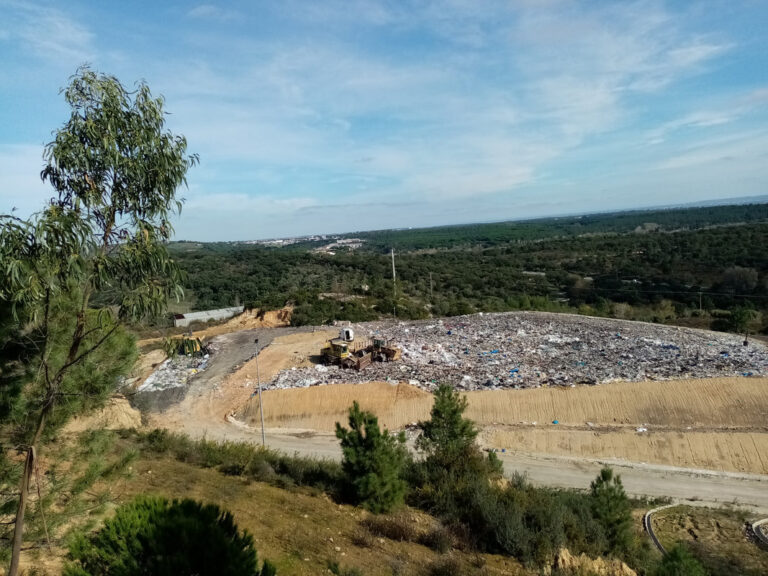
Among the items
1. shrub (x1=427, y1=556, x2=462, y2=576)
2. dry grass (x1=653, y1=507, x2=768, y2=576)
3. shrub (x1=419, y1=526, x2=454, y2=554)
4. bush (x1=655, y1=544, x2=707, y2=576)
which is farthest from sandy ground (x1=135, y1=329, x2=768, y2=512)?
bush (x1=655, y1=544, x2=707, y2=576)

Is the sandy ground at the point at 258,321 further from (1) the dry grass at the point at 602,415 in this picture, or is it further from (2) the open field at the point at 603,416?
(2) the open field at the point at 603,416

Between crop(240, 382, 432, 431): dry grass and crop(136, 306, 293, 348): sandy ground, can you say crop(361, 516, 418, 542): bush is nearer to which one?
crop(240, 382, 432, 431): dry grass

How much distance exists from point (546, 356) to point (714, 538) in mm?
12402

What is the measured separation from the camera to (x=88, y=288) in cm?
389

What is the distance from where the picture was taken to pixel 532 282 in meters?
56.6

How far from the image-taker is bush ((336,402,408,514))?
8766mm

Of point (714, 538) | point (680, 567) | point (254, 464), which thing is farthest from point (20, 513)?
point (714, 538)

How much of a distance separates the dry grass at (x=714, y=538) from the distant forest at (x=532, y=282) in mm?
20026

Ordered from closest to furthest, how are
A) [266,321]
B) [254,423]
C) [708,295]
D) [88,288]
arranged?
[88,288] < [254,423] < [266,321] < [708,295]

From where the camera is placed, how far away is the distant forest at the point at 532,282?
126ft

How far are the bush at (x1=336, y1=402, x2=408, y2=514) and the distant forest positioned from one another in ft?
85.6

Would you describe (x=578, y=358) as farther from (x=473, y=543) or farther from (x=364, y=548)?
(x=364, y=548)

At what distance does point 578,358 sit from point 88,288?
22865 mm

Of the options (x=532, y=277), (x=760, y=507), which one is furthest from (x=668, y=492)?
(x=532, y=277)
